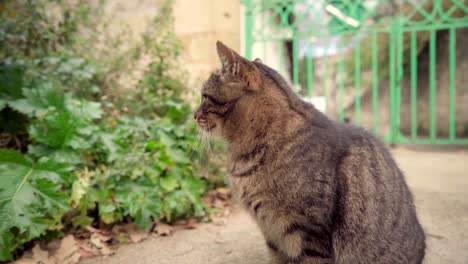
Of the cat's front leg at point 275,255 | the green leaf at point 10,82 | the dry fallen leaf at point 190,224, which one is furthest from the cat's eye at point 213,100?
the green leaf at point 10,82

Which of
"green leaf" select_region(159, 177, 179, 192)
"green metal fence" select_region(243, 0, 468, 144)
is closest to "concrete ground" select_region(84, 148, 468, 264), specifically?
"green leaf" select_region(159, 177, 179, 192)

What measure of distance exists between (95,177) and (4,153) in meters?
0.64

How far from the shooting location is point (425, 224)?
2.94 metres

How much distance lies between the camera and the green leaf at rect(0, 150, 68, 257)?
212cm

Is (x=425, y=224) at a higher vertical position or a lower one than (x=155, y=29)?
lower

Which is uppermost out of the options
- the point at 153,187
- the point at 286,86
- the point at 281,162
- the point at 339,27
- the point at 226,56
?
the point at 339,27

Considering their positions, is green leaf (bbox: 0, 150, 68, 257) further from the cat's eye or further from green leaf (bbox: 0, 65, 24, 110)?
the cat's eye

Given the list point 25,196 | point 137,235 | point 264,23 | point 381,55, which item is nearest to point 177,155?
point 137,235

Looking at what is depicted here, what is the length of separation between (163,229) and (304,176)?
151 cm

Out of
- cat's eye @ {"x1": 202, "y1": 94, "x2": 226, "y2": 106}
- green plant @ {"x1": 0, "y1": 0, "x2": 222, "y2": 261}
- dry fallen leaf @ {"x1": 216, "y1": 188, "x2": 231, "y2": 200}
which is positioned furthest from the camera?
dry fallen leaf @ {"x1": 216, "y1": 188, "x2": 231, "y2": 200}

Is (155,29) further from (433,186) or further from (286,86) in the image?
(433,186)

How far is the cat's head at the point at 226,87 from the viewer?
2002 mm

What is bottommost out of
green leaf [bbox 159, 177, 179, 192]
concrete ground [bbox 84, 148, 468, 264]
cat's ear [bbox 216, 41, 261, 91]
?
concrete ground [bbox 84, 148, 468, 264]

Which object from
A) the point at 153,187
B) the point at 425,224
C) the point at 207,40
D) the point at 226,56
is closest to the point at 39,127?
the point at 153,187
